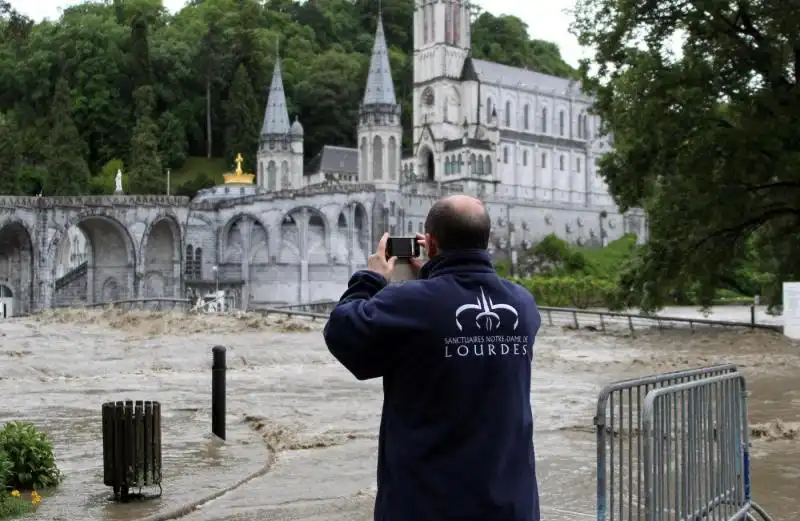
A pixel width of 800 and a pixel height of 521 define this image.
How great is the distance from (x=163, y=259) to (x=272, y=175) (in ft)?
59.7

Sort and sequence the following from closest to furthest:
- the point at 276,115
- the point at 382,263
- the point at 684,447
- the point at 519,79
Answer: the point at 382,263 → the point at 684,447 → the point at 276,115 → the point at 519,79

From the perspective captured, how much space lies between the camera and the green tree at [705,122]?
24547 millimetres

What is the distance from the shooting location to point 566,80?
105m

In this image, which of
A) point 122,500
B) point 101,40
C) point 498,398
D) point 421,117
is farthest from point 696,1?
point 101,40

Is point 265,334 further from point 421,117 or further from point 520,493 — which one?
point 421,117

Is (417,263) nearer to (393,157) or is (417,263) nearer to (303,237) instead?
(303,237)

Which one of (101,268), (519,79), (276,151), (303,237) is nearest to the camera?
(101,268)

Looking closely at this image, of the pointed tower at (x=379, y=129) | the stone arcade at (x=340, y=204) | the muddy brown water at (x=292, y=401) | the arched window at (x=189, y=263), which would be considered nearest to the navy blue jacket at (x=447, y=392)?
the muddy brown water at (x=292, y=401)

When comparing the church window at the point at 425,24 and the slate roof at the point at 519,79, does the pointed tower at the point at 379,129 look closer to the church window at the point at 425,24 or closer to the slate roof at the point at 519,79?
the slate roof at the point at 519,79

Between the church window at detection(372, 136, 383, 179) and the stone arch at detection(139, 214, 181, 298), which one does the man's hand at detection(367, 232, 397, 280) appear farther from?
the church window at detection(372, 136, 383, 179)

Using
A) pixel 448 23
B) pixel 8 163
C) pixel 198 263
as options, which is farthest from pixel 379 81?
pixel 8 163

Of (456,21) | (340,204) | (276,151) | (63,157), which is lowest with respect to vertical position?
(340,204)

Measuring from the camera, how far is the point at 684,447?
18.2 ft

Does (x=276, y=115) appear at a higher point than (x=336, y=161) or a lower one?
higher
